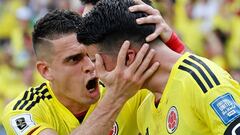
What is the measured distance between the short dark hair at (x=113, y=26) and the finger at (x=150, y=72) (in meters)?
0.13

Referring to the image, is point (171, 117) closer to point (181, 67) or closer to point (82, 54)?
point (181, 67)

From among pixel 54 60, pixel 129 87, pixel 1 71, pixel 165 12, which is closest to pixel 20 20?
pixel 1 71

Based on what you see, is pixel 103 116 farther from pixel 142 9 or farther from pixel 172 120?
pixel 142 9

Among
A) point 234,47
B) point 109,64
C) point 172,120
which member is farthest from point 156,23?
point 234,47

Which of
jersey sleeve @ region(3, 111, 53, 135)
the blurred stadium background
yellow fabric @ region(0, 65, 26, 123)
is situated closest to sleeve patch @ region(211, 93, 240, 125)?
jersey sleeve @ region(3, 111, 53, 135)

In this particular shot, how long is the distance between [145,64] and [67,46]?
1.23 m

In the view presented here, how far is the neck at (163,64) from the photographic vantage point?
3.53 meters

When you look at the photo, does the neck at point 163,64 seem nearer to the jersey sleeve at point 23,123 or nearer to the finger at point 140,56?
the finger at point 140,56

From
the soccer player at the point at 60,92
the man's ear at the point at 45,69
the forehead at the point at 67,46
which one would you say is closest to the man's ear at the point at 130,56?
the soccer player at the point at 60,92

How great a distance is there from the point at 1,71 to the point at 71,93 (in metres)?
7.04

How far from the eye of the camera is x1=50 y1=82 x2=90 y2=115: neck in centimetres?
477

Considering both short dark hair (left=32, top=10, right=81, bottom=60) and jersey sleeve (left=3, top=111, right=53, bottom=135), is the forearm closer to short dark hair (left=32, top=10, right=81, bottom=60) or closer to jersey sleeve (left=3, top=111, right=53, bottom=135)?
jersey sleeve (left=3, top=111, right=53, bottom=135)

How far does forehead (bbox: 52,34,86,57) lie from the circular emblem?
1209 mm

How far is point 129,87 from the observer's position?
3.69 m
